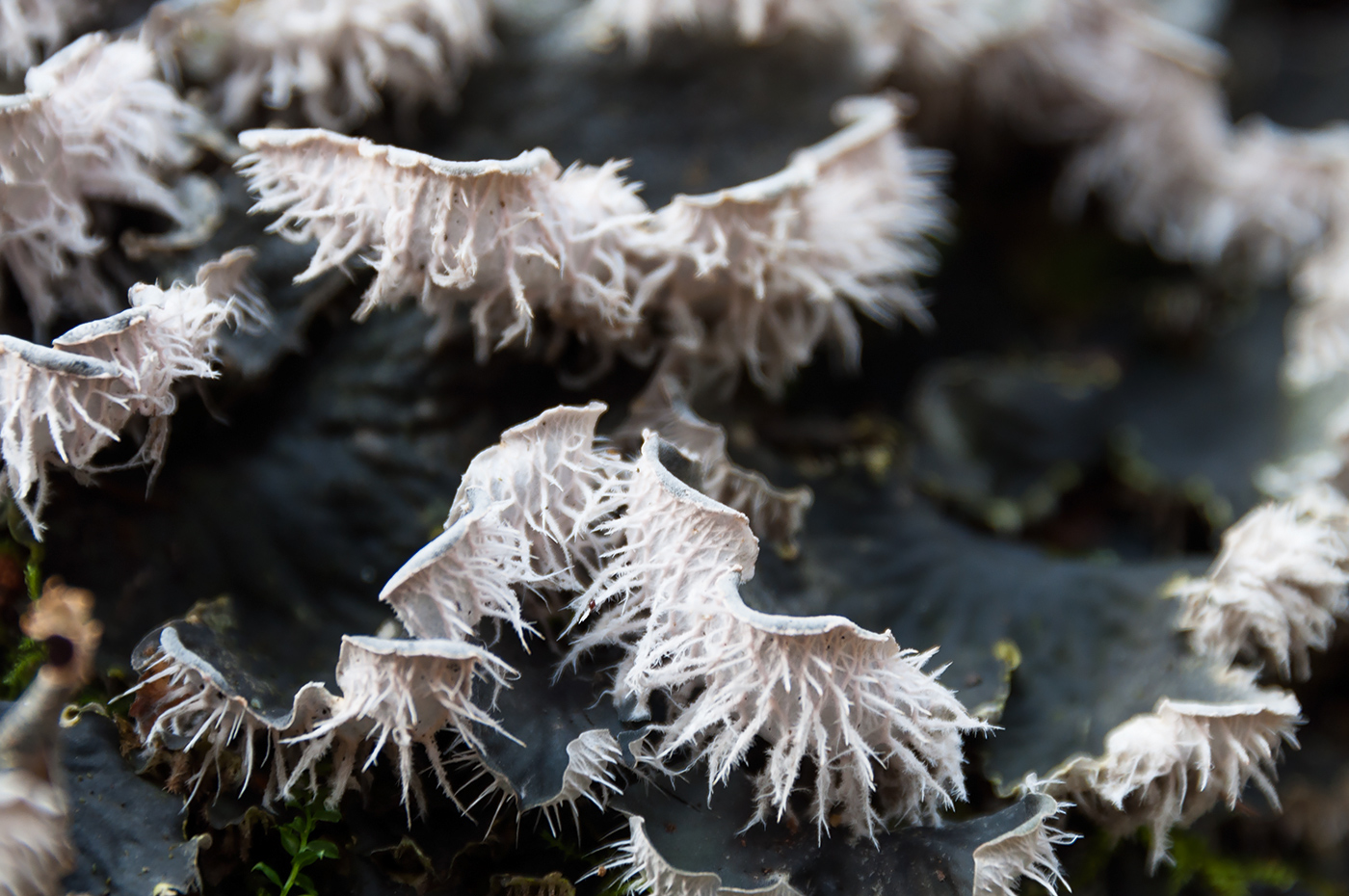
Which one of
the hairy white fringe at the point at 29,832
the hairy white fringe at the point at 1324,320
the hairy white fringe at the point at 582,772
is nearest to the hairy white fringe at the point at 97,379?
the hairy white fringe at the point at 29,832

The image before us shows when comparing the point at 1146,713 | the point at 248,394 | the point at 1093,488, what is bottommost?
the point at 1093,488

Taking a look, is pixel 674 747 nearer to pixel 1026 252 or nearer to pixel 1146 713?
pixel 1146 713

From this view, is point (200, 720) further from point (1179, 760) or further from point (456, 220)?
point (1179, 760)

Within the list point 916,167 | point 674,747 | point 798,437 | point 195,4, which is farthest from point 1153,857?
point 195,4

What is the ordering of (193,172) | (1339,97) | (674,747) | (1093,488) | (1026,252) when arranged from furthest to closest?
1. (1339,97)
2. (1026,252)
3. (1093,488)
4. (193,172)
5. (674,747)

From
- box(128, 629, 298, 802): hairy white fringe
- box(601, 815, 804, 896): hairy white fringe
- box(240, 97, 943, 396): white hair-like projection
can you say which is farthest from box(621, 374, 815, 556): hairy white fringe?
box(128, 629, 298, 802): hairy white fringe

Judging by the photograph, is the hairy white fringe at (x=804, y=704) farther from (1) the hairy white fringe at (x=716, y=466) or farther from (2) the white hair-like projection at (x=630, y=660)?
(1) the hairy white fringe at (x=716, y=466)

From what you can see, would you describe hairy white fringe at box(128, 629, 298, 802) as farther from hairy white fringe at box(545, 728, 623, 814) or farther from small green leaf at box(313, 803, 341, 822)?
hairy white fringe at box(545, 728, 623, 814)
